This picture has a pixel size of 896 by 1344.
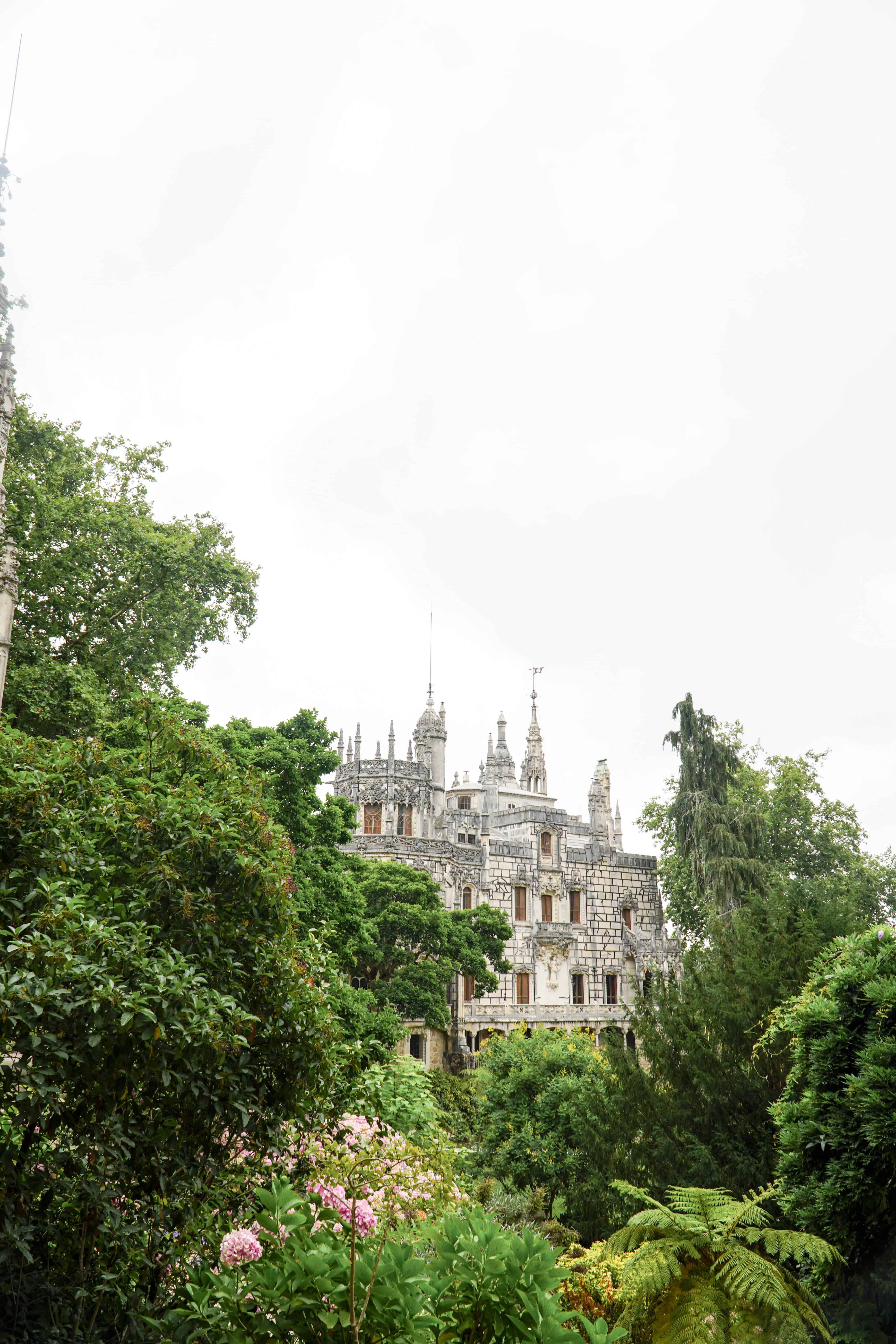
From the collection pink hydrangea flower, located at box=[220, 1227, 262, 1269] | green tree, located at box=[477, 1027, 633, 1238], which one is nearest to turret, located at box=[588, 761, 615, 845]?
green tree, located at box=[477, 1027, 633, 1238]

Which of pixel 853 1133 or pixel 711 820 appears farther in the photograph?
pixel 711 820

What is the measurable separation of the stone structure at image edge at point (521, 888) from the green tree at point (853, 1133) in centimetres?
3190

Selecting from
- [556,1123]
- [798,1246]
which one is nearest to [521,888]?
[556,1123]

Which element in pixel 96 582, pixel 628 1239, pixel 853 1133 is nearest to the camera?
pixel 853 1133

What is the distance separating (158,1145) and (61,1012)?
1.18 m

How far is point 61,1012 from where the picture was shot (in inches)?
202

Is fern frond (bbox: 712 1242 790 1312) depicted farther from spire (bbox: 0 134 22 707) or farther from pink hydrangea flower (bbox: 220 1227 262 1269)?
spire (bbox: 0 134 22 707)

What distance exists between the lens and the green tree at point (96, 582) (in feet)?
66.3

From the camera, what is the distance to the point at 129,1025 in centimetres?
529

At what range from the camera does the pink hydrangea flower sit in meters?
6.91

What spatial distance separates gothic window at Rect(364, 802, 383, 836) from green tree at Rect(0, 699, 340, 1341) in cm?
3862

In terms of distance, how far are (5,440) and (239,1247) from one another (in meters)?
14.8

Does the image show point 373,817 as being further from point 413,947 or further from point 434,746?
point 413,947

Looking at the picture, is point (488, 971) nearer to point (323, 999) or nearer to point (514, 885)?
point (514, 885)
